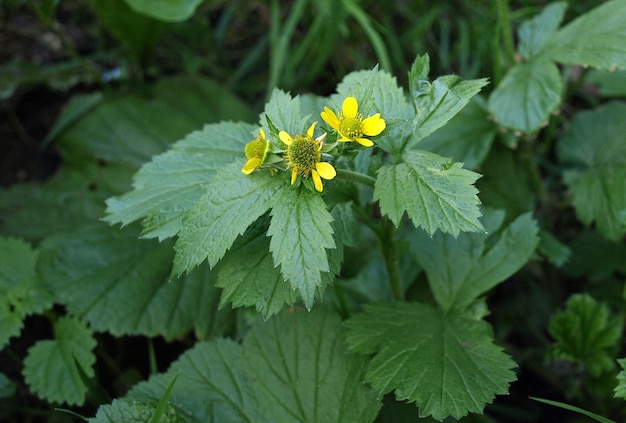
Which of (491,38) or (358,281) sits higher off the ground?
(491,38)

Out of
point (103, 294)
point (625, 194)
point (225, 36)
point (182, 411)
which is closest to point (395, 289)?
point (182, 411)

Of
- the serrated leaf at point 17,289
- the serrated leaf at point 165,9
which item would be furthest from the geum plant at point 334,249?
the serrated leaf at point 165,9

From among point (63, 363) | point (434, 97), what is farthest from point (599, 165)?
point (63, 363)

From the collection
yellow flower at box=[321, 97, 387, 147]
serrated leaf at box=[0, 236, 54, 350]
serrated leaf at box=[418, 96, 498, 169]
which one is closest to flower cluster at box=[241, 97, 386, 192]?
yellow flower at box=[321, 97, 387, 147]

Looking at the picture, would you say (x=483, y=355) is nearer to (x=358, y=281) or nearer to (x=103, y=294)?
(x=358, y=281)

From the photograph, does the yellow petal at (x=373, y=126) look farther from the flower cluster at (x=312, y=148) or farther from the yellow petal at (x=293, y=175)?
the yellow petal at (x=293, y=175)

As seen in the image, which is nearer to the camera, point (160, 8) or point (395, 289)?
point (395, 289)

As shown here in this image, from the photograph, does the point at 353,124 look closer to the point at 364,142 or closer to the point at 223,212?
the point at 364,142

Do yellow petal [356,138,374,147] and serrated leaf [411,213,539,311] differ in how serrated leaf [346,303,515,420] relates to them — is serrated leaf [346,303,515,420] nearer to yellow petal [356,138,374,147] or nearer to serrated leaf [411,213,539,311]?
serrated leaf [411,213,539,311]
